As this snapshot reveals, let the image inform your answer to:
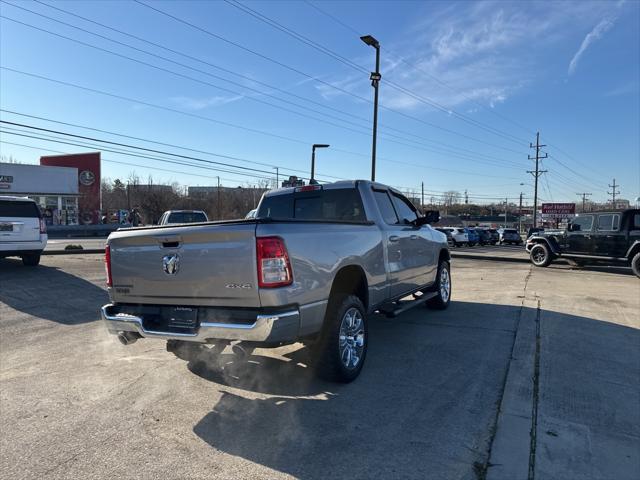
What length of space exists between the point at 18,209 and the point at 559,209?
6649 centimetres

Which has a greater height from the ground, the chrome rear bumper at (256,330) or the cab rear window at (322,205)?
the cab rear window at (322,205)

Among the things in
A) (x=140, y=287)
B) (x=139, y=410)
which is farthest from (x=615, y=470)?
(x=140, y=287)

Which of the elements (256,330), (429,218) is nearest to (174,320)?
(256,330)

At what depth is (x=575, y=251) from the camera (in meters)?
Result: 15.8

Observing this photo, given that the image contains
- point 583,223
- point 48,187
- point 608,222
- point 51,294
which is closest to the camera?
point 51,294

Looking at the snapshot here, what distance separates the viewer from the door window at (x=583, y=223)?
15.4 m

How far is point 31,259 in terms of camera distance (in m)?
12.2

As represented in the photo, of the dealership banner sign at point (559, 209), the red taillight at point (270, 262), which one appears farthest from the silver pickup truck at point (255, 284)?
the dealership banner sign at point (559, 209)

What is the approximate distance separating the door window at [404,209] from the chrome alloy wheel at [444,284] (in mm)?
1264

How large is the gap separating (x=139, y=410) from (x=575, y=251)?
51.5 ft

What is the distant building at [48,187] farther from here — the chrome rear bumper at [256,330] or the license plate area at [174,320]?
the chrome rear bumper at [256,330]

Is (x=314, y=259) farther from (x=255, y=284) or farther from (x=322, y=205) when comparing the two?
(x=322, y=205)

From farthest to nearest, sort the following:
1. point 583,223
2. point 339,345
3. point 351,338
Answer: point 583,223
point 351,338
point 339,345

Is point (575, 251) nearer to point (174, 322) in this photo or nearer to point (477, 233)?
point (174, 322)
